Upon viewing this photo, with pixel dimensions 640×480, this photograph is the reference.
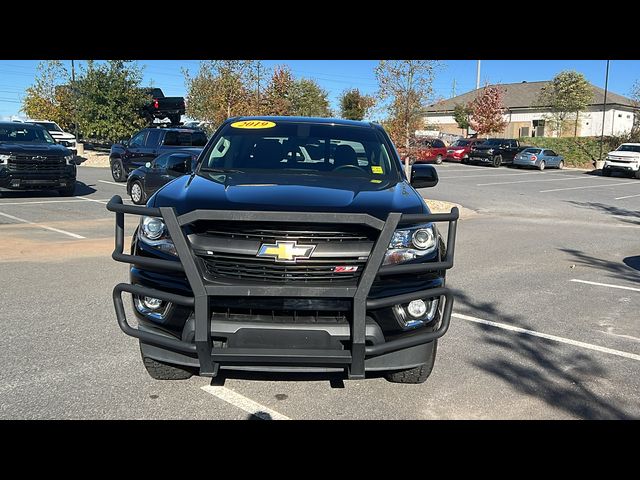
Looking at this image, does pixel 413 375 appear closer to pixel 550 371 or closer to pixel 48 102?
pixel 550 371

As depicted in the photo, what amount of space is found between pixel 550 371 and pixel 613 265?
5176 millimetres

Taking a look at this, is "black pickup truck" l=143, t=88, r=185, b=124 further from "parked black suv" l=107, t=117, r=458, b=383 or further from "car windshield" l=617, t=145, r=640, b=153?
"parked black suv" l=107, t=117, r=458, b=383

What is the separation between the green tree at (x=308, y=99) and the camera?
37.1m

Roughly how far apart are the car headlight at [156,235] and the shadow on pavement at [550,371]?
2.52 m

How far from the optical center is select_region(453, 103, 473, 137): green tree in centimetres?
5097

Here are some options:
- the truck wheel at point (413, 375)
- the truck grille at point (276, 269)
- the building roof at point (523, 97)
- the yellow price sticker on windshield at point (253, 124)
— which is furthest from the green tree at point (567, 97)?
the truck grille at point (276, 269)

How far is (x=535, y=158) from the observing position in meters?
35.7

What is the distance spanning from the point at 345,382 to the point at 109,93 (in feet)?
85.1

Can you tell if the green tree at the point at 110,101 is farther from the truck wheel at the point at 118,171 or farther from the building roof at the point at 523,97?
the building roof at the point at 523,97

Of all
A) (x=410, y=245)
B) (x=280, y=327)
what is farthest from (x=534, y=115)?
(x=280, y=327)

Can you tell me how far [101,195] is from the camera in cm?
1620

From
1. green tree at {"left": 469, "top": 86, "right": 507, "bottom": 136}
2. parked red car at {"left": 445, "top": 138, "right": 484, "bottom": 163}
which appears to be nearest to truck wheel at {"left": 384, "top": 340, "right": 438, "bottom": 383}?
parked red car at {"left": 445, "top": 138, "right": 484, "bottom": 163}

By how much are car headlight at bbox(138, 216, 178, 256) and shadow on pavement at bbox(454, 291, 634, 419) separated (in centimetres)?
252
